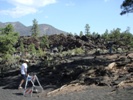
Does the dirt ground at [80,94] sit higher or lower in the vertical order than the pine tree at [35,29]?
lower

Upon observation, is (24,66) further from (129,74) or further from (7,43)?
(7,43)

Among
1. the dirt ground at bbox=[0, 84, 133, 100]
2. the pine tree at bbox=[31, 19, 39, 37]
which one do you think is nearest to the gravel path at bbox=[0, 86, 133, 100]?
the dirt ground at bbox=[0, 84, 133, 100]

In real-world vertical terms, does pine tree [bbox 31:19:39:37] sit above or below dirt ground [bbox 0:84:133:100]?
above

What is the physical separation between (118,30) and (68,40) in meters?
15.1

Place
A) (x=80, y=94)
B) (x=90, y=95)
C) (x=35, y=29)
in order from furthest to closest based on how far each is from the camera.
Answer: (x=35, y=29), (x=80, y=94), (x=90, y=95)

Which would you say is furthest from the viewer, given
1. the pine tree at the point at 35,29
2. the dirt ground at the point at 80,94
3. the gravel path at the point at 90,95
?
the pine tree at the point at 35,29

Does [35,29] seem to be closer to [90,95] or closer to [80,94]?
[80,94]

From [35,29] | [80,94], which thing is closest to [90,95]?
[80,94]

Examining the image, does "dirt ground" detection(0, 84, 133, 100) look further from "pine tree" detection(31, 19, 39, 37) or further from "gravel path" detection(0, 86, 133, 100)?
"pine tree" detection(31, 19, 39, 37)

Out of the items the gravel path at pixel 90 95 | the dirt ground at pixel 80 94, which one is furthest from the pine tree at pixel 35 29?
the gravel path at pixel 90 95

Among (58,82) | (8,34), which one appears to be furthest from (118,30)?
(58,82)

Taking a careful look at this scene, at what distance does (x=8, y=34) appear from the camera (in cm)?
4234

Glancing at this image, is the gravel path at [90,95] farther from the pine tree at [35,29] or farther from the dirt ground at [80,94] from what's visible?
the pine tree at [35,29]

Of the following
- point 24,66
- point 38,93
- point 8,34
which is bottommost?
point 38,93
